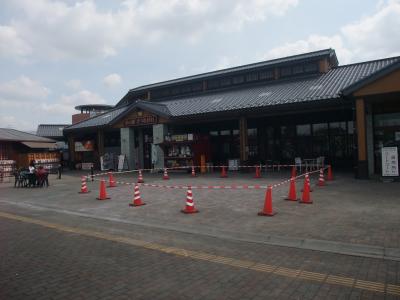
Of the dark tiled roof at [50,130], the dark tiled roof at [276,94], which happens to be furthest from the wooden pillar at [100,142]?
the dark tiled roof at [50,130]

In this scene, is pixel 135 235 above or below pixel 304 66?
below

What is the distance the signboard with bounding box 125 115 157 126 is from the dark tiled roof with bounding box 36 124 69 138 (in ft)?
67.6

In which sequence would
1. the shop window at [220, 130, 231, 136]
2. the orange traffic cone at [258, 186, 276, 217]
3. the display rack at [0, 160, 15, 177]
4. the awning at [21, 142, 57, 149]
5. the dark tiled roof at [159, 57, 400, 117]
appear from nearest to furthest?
the orange traffic cone at [258, 186, 276, 217] → the dark tiled roof at [159, 57, 400, 117] → the display rack at [0, 160, 15, 177] → the shop window at [220, 130, 231, 136] → the awning at [21, 142, 57, 149]

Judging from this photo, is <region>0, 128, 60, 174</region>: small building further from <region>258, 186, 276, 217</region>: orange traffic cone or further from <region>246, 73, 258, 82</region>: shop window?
<region>258, 186, 276, 217</region>: orange traffic cone

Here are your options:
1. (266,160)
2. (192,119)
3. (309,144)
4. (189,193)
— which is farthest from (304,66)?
(189,193)

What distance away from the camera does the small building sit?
2973 cm

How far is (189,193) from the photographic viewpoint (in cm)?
1082

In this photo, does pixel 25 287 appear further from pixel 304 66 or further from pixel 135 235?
pixel 304 66

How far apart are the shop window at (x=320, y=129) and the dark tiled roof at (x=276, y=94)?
3137 mm

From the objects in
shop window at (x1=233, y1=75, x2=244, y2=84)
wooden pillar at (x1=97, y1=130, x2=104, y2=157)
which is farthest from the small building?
shop window at (x1=233, y1=75, x2=244, y2=84)

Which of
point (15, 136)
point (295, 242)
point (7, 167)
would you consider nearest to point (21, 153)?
point (15, 136)

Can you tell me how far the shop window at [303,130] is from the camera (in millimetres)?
26312

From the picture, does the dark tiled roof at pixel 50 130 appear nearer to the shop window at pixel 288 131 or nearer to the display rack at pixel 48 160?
the display rack at pixel 48 160

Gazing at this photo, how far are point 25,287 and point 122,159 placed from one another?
989 inches
